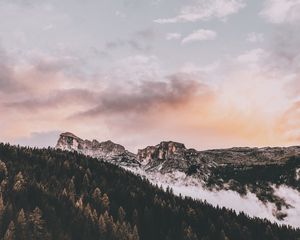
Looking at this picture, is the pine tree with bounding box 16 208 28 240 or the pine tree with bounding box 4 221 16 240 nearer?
the pine tree with bounding box 4 221 16 240

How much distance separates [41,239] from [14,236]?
1410 centimetres

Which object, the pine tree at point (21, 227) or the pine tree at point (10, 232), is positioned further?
the pine tree at point (21, 227)

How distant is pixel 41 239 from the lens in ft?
649

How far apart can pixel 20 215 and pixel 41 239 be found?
12.8 m

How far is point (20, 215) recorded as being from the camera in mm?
199875

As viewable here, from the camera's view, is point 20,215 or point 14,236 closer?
point 14,236

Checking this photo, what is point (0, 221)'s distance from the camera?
648 feet

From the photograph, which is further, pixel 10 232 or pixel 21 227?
pixel 21 227

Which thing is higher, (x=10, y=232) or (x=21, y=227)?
(x=21, y=227)

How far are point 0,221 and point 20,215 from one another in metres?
7.88

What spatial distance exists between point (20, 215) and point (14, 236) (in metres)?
14.4

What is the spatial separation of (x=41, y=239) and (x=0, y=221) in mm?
17601
